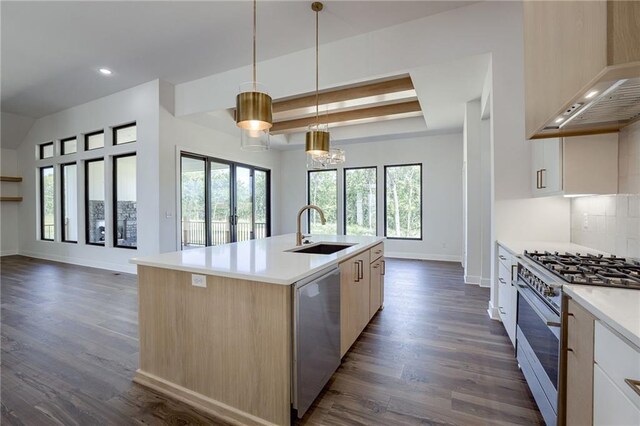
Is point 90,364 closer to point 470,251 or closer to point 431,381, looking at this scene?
point 431,381

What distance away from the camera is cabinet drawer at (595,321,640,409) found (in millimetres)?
860

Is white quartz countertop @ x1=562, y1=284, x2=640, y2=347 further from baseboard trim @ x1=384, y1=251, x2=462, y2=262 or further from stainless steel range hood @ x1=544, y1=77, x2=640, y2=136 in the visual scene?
baseboard trim @ x1=384, y1=251, x2=462, y2=262

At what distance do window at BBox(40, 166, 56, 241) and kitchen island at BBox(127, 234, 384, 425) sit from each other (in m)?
7.32

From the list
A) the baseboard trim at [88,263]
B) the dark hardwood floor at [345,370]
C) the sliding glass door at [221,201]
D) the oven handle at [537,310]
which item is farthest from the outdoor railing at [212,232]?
the oven handle at [537,310]

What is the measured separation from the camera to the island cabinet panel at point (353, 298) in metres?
2.21

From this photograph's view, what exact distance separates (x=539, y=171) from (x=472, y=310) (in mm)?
1729

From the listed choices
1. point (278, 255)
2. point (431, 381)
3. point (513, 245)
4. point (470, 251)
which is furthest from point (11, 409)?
point (470, 251)

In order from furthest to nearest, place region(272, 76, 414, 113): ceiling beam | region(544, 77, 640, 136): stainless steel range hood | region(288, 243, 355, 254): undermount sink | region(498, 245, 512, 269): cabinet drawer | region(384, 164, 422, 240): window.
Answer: region(384, 164, 422, 240): window < region(272, 76, 414, 113): ceiling beam < region(288, 243, 355, 254): undermount sink < region(498, 245, 512, 269): cabinet drawer < region(544, 77, 640, 136): stainless steel range hood

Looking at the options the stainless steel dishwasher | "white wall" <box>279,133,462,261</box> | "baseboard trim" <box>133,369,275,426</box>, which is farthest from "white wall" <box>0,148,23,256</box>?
the stainless steel dishwasher

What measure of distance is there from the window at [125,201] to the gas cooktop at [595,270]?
6.14 meters

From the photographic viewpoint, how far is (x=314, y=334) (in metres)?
1.75

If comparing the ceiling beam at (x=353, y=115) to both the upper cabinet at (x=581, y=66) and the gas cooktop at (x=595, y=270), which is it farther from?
the gas cooktop at (x=595, y=270)

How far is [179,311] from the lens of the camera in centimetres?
184

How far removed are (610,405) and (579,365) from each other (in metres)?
0.26
